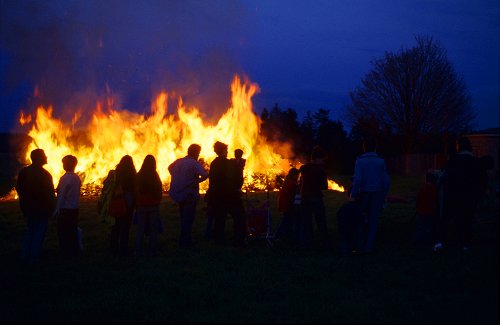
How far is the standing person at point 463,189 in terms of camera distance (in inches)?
343

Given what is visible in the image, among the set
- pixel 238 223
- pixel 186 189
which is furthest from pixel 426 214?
pixel 186 189

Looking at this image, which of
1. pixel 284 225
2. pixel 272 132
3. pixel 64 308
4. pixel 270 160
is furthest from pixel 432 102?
pixel 64 308

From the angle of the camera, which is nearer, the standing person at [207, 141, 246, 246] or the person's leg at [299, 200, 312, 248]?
the person's leg at [299, 200, 312, 248]

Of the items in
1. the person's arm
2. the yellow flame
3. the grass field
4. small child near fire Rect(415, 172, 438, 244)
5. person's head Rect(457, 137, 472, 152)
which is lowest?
the grass field

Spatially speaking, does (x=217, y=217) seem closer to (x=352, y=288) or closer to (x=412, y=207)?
(x=352, y=288)

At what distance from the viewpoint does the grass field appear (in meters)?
5.52

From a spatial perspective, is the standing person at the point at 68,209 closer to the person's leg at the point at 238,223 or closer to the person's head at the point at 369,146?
the person's leg at the point at 238,223

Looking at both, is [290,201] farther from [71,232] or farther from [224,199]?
[71,232]

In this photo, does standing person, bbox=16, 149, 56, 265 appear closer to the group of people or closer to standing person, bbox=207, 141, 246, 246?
the group of people

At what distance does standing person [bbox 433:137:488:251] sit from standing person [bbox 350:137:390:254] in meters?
0.98

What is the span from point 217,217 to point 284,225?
134 centimetres

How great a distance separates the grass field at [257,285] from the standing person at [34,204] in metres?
0.28

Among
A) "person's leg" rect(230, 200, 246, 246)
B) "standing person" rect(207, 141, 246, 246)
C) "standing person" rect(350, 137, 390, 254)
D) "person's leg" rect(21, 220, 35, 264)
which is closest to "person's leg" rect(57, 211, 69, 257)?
"person's leg" rect(21, 220, 35, 264)

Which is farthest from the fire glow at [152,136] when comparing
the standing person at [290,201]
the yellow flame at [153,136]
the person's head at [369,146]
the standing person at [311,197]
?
the person's head at [369,146]
